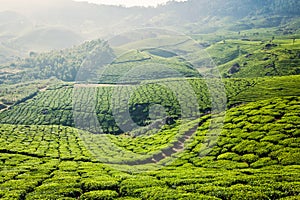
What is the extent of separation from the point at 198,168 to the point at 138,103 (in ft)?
282

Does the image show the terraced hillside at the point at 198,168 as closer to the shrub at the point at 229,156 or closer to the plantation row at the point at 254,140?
the plantation row at the point at 254,140

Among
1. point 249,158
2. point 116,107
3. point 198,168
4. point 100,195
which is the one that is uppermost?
point 100,195

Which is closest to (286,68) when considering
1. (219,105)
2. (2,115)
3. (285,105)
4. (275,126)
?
(219,105)

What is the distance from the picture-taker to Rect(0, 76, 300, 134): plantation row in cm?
10238

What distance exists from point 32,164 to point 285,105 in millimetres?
47430

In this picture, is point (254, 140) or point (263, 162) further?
point (254, 140)

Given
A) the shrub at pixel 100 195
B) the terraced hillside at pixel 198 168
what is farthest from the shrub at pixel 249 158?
the shrub at pixel 100 195

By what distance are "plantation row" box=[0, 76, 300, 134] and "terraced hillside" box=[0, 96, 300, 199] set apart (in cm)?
3940

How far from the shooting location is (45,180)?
1284 inches

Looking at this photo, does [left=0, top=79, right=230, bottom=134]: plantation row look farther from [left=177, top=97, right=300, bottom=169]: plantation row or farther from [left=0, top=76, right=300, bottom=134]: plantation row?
[left=177, top=97, right=300, bottom=169]: plantation row

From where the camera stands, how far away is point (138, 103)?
124000mm

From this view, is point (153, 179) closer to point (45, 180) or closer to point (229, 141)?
point (45, 180)

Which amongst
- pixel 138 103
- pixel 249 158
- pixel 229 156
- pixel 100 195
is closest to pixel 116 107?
pixel 138 103

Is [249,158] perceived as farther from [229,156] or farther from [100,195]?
[100,195]
